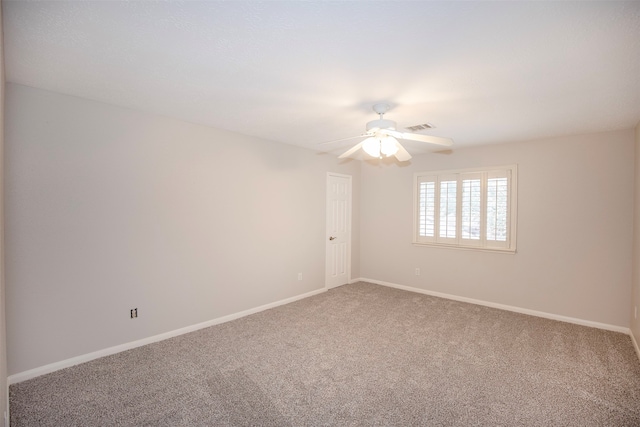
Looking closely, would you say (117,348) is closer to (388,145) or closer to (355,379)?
(355,379)

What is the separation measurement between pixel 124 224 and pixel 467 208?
15.0ft

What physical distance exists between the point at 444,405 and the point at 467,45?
8.09 ft

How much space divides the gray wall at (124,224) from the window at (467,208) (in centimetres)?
240

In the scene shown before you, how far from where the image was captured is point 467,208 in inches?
188

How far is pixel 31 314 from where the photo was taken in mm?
2588

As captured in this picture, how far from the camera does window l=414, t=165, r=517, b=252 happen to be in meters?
4.42

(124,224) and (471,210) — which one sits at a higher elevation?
(471,210)

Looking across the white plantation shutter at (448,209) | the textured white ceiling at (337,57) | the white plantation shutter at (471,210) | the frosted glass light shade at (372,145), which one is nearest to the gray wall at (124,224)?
the textured white ceiling at (337,57)

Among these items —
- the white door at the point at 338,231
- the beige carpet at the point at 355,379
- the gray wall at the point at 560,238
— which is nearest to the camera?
the beige carpet at the point at 355,379

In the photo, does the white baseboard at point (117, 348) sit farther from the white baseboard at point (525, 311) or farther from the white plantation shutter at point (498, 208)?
the white plantation shutter at point (498, 208)

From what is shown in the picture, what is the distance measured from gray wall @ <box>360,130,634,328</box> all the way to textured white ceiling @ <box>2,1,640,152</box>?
0.77m

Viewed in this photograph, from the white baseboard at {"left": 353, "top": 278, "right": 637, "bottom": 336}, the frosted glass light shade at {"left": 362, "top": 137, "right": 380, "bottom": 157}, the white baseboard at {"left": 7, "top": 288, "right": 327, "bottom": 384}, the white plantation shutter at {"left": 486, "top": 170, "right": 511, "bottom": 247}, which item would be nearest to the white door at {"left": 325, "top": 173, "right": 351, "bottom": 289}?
the white baseboard at {"left": 353, "top": 278, "right": 637, "bottom": 336}

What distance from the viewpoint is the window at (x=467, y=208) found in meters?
4.42

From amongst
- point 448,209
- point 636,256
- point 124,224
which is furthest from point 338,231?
point 636,256
